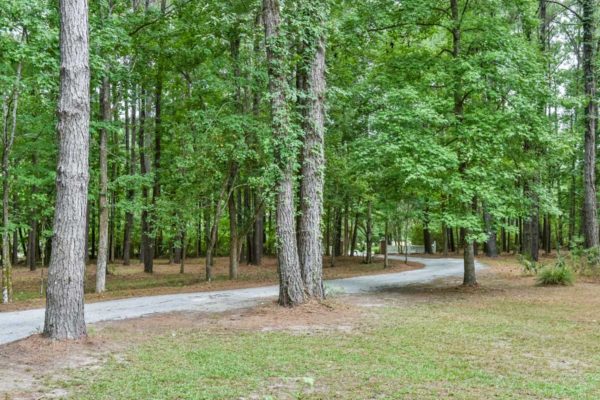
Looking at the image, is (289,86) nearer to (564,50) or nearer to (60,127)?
(60,127)

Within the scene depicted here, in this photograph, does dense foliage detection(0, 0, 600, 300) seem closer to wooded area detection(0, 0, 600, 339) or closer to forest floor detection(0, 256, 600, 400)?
wooded area detection(0, 0, 600, 339)

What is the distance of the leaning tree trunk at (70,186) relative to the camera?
6.93 meters

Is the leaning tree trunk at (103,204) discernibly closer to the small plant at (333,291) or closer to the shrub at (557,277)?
the small plant at (333,291)

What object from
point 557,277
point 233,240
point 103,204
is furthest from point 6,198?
point 557,277

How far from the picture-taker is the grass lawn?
16.3 ft

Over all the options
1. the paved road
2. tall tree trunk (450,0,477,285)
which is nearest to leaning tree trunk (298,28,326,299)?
the paved road

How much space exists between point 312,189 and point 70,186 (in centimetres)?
520

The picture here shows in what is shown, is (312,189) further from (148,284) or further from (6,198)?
(148,284)

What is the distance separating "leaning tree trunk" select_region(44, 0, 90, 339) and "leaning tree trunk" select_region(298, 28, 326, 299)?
4848mm

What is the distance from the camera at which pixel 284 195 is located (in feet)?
33.7

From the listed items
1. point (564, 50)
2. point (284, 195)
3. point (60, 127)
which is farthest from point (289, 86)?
point (564, 50)

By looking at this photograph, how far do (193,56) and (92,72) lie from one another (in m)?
4.68

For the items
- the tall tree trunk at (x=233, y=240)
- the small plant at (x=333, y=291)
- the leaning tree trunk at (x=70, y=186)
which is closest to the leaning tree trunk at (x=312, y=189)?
the small plant at (x=333, y=291)

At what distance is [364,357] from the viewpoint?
20.9ft
